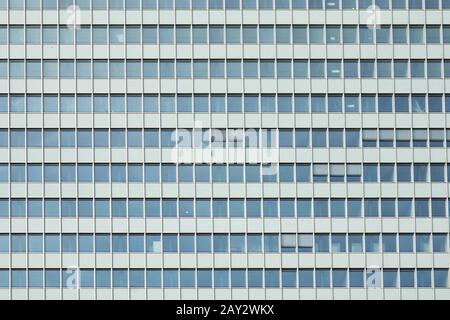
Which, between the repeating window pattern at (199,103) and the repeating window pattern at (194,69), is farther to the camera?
the repeating window pattern at (194,69)

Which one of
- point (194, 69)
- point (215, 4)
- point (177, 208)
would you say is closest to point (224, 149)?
point (177, 208)

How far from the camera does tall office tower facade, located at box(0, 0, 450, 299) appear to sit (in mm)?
109500

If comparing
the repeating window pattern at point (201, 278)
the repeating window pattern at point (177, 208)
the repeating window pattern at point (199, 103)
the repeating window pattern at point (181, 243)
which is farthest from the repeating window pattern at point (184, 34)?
the repeating window pattern at point (201, 278)

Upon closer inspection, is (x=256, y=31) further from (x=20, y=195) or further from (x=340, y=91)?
(x=20, y=195)

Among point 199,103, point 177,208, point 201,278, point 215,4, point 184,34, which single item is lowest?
point 201,278

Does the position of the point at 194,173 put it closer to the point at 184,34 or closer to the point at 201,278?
the point at 201,278

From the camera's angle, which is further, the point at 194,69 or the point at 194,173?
the point at 194,69

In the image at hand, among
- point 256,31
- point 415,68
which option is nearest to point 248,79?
point 256,31

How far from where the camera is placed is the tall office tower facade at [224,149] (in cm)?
10950

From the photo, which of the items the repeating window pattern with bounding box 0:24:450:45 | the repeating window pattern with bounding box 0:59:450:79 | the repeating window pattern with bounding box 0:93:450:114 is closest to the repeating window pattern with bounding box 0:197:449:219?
the repeating window pattern with bounding box 0:93:450:114

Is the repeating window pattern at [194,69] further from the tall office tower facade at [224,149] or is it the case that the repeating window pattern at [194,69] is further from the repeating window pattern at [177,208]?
the repeating window pattern at [177,208]

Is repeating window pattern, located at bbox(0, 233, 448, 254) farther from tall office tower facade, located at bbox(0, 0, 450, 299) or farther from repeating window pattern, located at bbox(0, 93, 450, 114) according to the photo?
repeating window pattern, located at bbox(0, 93, 450, 114)

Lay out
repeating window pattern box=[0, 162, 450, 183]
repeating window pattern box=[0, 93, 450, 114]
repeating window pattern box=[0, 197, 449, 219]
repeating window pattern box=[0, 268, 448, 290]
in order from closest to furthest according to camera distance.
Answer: repeating window pattern box=[0, 268, 448, 290], repeating window pattern box=[0, 197, 449, 219], repeating window pattern box=[0, 162, 450, 183], repeating window pattern box=[0, 93, 450, 114]

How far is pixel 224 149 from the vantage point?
110 meters
